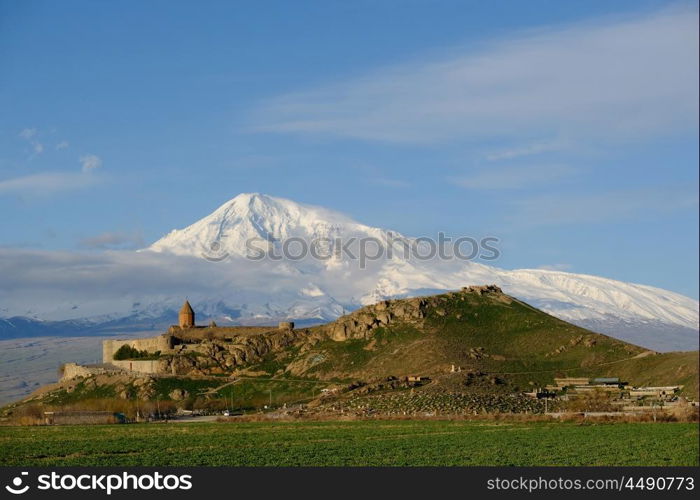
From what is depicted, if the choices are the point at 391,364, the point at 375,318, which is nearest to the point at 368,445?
the point at 391,364

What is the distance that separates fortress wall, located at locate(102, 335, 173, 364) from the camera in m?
135

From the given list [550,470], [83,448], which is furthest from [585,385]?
[550,470]

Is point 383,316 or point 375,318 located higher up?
point 383,316

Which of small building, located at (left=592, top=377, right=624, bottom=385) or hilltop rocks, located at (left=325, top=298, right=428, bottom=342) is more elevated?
hilltop rocks, located at (left=325, top=298, right=428, bottom=342)

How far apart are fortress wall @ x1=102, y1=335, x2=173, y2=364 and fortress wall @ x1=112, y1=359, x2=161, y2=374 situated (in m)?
5.07

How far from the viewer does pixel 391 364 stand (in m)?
116

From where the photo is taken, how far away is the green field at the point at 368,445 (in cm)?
4688

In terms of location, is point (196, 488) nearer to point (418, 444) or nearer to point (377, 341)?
point (418, 444)

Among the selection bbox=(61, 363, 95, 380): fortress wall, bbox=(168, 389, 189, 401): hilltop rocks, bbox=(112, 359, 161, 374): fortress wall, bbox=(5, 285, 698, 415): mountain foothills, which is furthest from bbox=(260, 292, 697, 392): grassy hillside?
bbox=(61, 363, 95, 380): fortress wall

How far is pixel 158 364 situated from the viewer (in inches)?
4889

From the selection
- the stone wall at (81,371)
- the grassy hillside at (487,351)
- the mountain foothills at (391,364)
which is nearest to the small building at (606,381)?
the mountain foothills at (391,364)

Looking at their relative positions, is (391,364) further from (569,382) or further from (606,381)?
(606,381)

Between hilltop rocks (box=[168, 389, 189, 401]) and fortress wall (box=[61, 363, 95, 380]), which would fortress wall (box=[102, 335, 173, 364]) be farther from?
hilltop rocks (box=[168, 389, 189, 401])
